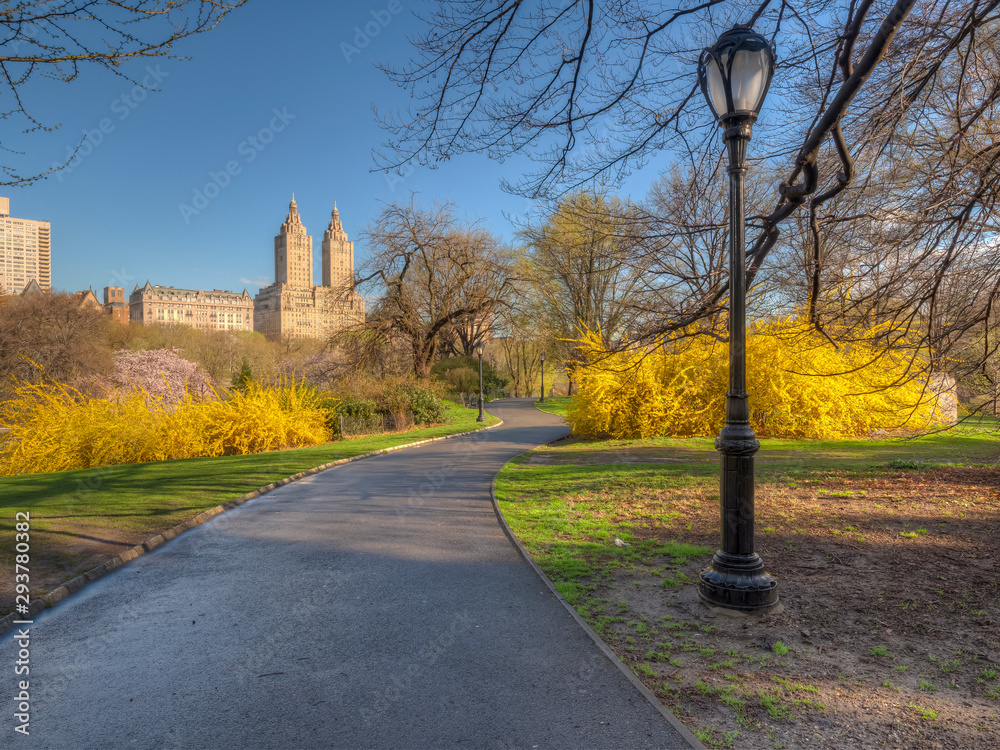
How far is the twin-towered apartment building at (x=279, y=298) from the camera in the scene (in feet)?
389

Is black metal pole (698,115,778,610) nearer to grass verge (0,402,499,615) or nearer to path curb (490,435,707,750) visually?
path curb (490,435,707,750)

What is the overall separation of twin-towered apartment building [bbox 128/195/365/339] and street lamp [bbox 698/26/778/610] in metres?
88.9

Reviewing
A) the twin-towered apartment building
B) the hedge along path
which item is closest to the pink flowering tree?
the hedge along path

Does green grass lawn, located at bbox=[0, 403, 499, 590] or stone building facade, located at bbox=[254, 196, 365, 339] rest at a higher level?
stone building facade, located at bbox=[254, 196, 365, 339]

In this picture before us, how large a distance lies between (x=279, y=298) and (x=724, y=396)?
15653 cm

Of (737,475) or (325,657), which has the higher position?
(737,475)

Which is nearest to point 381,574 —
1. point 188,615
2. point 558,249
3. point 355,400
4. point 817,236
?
point 188,615

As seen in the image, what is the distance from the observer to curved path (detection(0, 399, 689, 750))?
2.74 m

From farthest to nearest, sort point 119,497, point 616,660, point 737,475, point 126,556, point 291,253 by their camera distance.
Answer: point 291,253 < point 119,497 < point 126,556 < point 737,475 < point 616,660

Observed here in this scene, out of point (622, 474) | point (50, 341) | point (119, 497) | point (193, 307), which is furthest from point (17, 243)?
point (193, 307)

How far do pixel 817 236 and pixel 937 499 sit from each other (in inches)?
198

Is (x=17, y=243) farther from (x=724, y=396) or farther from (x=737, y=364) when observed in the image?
(x=737, y=364)

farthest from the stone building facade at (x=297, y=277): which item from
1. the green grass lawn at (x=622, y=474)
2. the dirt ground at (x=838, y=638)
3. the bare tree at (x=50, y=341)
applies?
the dirt ground at (x=838, y=638)

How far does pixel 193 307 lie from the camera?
130500 millimetres
